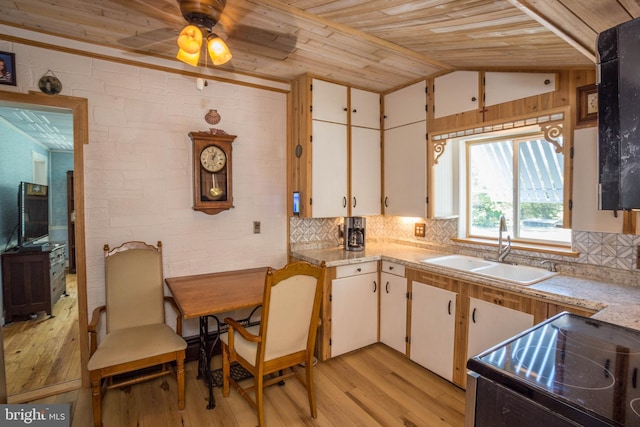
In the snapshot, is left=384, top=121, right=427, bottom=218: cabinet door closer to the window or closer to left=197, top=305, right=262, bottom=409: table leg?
the window

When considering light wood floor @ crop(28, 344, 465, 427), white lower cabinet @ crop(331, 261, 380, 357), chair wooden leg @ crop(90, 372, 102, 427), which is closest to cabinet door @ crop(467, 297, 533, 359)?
light wood floor @ crop(28, 344, 465, 427)

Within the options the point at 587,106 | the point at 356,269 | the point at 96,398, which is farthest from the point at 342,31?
the point at 96,398

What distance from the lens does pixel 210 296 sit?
2.28 m

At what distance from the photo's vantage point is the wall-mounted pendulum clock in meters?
2.73

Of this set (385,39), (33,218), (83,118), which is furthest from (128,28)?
(33,218)

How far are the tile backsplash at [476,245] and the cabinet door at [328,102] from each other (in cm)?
105

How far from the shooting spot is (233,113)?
3.00 meters

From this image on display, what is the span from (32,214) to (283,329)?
4295 millimetres

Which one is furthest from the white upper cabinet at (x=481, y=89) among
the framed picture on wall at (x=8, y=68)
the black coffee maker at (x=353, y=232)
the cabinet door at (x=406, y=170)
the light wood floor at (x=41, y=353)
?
the light wood floor at (x=41, y=353)

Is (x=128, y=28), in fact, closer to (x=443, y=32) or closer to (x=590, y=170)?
(x=443, y=32)

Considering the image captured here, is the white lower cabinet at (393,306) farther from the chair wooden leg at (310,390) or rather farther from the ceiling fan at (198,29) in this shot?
the ceiling fan at (198,29)

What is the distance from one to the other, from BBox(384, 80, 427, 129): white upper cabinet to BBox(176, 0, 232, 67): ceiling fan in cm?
198

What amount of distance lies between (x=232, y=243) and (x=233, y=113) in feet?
3.93

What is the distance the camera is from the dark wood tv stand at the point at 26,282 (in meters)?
3.67
